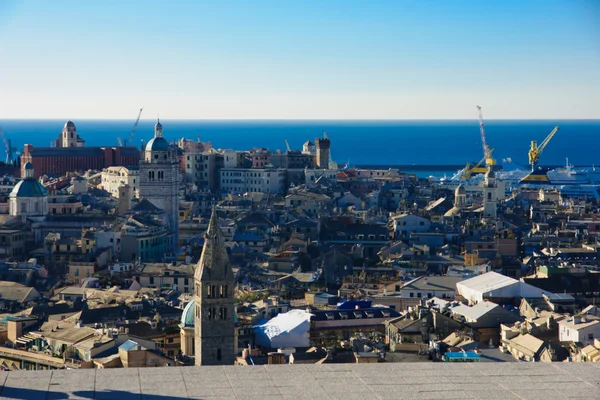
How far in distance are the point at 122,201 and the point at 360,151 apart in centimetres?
12554

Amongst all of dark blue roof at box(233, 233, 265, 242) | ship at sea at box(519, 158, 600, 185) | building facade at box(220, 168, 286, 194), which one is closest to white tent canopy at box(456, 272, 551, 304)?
dark blue roof at box(233, 233, 265, 242)

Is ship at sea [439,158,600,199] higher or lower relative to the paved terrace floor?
lower

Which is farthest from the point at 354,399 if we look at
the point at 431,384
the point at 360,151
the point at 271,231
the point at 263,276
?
the point at 360,151

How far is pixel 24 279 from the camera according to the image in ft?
142

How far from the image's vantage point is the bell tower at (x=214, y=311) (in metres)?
26.3

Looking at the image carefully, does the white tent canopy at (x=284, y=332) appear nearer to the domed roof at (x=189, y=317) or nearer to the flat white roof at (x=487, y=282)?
the domed roof at (x=189, y=317)

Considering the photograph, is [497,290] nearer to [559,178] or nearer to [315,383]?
[315,383]

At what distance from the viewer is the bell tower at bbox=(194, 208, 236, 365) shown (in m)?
26.3

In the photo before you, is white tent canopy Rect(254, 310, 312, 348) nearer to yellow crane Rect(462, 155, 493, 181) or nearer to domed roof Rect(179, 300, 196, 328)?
domed roof Rect(179, 300, 196, 328)

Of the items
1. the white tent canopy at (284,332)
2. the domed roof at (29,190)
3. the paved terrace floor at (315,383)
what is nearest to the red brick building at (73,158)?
the domed roof at (29,190)

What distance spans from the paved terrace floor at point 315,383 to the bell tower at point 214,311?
14.2 m

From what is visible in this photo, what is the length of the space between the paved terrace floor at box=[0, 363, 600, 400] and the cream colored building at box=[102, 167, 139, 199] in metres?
63.5

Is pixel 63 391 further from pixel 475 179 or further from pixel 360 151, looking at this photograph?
pixel 360 151

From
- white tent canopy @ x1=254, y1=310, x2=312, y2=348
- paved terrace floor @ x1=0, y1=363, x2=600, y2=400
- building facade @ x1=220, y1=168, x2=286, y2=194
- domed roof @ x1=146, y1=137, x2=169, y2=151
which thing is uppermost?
domed roof @ x1=146, y1=137, x2=169, y2=151
